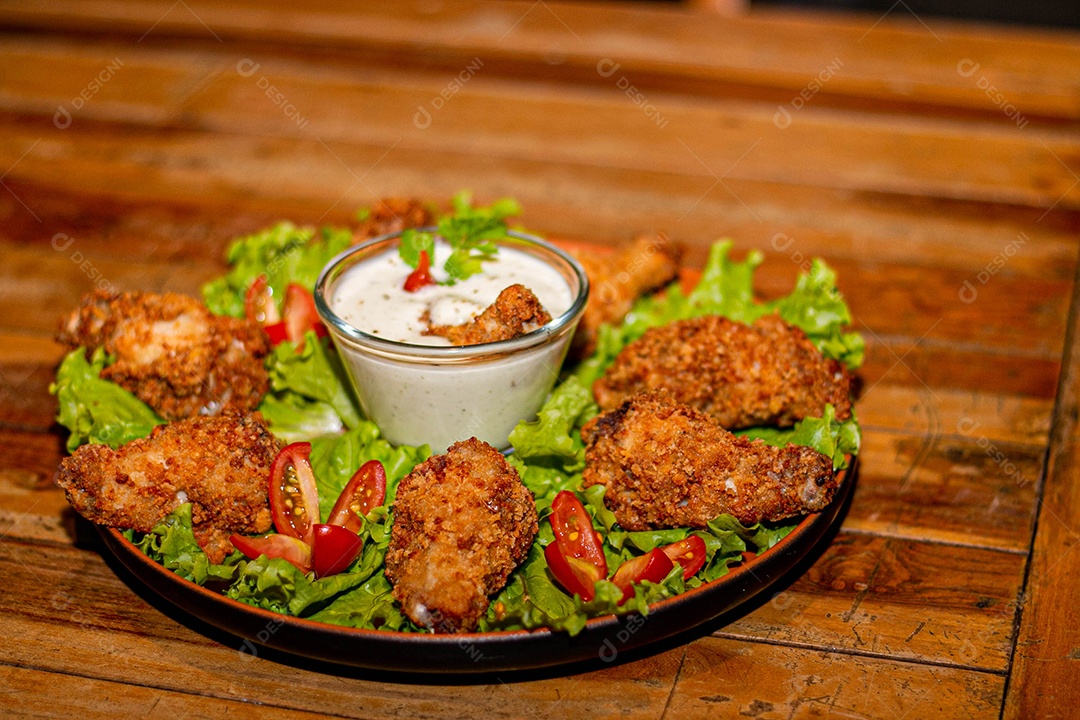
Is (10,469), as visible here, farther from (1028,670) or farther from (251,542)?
(1028,670)

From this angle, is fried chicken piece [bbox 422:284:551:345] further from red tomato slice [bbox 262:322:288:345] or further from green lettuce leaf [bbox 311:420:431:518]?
red tomato slice [bbox 262:322:288:345]

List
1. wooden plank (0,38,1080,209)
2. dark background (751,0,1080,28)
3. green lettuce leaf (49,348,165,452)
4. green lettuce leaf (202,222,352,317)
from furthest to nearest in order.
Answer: dark background (751,0,1080,28) → wooden plank (0,38,1080,209) → green lettuce leaf (202,222,352,317) → green lettuce leaf (49,348,165,452)

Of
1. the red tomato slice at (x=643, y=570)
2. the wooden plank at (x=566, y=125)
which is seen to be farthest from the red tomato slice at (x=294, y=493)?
the wooden plank at (x=566, y=125)

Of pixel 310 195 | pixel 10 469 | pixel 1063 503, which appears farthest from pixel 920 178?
pixel 10 469

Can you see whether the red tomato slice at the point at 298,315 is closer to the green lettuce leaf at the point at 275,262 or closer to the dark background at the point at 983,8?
the green lettuce leaf at the point at 275,262

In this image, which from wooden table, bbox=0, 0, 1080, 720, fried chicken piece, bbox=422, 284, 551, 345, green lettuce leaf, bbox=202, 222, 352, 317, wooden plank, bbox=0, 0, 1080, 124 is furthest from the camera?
wooden plank, bbox=0, 0, 1080, 124

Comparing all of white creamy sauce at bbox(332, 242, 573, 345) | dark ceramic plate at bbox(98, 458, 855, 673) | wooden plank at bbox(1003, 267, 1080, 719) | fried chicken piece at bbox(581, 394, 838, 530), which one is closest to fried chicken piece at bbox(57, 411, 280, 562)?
dark ceramic plate at bbox(98, 458, 855, 673)

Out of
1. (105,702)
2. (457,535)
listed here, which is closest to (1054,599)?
(457,535)
